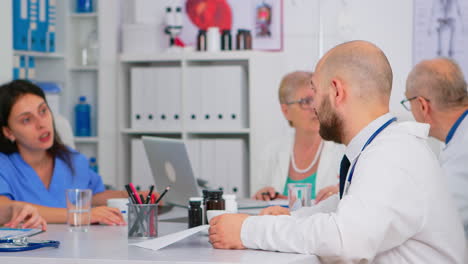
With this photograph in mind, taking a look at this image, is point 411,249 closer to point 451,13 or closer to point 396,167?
point 396,167

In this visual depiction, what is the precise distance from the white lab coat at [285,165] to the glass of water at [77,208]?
1.52 m

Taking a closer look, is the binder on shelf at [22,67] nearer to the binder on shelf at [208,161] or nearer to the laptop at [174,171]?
the binder on shelf at [208,161]

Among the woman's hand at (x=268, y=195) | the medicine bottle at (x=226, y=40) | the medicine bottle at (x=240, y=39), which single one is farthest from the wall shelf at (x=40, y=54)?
the woman's hand at (x=268, y=195)

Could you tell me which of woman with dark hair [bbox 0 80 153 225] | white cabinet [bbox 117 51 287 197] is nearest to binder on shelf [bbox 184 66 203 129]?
white cabinet [bbox 117 51 287 197]

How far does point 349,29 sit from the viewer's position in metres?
4.92

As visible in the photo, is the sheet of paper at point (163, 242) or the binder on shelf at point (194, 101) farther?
the binder on shelf at point (194, 101)

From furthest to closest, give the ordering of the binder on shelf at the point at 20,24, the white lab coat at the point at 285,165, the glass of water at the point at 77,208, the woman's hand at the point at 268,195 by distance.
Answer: the binder on shelf at the point at 20,24, the white lab coat at the point at 285,165, the woman's hand at the point at 268,195, the glass of water at the point at 77,208

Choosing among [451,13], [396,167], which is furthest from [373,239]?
[451,13]

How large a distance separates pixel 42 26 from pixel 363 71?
3.49 metres

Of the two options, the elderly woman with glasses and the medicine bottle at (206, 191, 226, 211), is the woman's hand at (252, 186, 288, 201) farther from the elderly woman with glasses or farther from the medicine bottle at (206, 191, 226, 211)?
the medicine bottle at (206, 191, 226, 211)

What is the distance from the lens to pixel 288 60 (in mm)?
5121

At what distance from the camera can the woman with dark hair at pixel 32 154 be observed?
2791 mm

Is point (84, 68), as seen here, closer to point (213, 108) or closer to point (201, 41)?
point (201, 41)

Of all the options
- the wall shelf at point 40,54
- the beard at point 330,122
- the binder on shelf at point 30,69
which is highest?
the wall shelf at point 40,54
